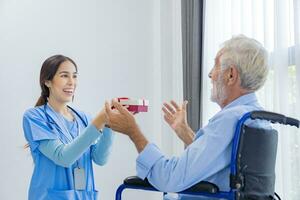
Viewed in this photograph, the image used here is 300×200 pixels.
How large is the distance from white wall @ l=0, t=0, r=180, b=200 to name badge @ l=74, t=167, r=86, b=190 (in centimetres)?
95

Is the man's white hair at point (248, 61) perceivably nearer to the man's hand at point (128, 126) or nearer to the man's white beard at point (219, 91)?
the man's white beard at point (219, 91)

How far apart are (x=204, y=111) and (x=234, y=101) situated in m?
1.33

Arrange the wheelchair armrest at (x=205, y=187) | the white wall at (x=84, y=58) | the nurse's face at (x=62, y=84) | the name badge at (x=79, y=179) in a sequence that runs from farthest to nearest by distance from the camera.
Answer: the white wall at (x=84, y=58) < the nurse's face at (x=62, y=84) < the name badge at (x=79, y=179) < the wheelchair armrest at (x=205, y=187)

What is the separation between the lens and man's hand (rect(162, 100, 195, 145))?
1.93m

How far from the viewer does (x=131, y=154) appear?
3.13 meters

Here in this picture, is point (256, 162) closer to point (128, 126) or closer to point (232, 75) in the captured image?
point (232, 75)

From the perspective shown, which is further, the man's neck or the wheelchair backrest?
the man's neck

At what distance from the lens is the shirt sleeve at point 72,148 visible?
1768 mm

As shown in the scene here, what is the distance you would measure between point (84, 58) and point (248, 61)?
171cm

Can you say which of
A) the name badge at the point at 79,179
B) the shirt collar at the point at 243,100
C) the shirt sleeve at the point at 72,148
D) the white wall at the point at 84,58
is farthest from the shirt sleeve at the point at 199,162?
the white wall at the point at 84,58

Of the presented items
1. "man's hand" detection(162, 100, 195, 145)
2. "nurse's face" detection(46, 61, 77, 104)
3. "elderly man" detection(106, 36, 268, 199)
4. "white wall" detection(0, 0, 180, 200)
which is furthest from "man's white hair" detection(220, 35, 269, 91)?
"white wall" detection(0, 0, 180, 200)

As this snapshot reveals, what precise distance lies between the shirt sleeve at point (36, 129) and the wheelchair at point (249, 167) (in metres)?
0.51

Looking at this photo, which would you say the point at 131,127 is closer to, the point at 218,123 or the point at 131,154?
the point at 218,123

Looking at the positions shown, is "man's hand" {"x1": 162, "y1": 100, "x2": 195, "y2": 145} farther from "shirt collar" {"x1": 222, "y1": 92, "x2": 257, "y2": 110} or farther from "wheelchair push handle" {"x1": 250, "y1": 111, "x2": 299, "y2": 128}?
"wheelchair push handle" {"x1": 250, "y1": 111, "x2": 299, "y2": 128}
